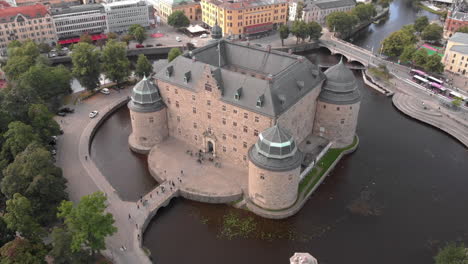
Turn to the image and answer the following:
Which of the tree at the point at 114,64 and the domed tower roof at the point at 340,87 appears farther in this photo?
the tree at the point at 114,64

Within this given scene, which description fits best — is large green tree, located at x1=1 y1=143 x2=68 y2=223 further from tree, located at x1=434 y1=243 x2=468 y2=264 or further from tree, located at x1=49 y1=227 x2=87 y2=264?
tree, located at x1=434 y1=243 x2=468 y2=264

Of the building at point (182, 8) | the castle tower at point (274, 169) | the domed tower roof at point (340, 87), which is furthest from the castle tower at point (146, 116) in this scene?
the building at point (182, 8)

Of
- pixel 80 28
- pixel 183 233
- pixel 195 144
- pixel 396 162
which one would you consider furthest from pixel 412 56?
pixel 80 28

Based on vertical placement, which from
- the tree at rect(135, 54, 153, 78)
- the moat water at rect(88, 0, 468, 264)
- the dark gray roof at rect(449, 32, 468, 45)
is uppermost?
the dark gray roof at rect(449, 32, 468, 45)

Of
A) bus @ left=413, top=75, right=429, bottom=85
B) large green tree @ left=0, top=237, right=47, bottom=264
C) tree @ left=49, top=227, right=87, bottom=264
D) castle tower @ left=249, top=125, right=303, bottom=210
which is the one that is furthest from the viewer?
bus @ left=413, top=75, right=429, bottom=85

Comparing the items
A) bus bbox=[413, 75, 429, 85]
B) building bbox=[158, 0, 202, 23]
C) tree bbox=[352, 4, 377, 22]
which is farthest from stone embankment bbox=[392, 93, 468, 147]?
building bbox=[158, 0, 202, 23]

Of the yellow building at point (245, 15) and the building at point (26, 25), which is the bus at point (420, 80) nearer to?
the yellow building at point (245, 15)
